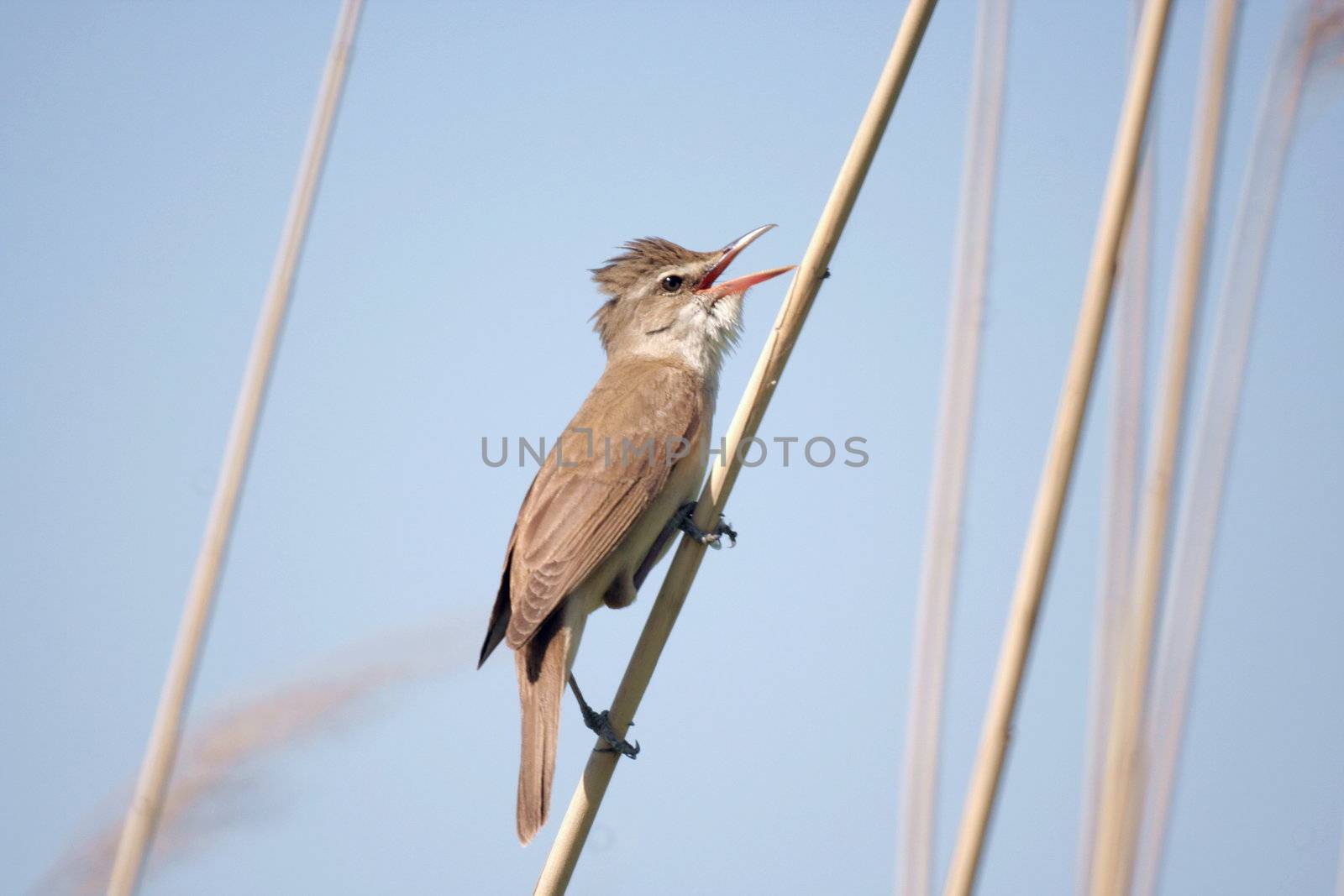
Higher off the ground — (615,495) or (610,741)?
(615,495)

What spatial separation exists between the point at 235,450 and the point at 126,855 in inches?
34.9

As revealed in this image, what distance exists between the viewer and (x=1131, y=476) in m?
2.57

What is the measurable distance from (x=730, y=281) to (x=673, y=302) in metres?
0.22

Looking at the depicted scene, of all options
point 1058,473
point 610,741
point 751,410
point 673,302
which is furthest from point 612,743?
point 673,302

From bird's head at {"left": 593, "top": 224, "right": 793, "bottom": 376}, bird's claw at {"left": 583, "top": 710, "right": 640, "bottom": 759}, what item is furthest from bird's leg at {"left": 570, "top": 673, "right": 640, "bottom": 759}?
bird's head at {"left": 593, "top": 224, "right": 793, "bottom": 376}

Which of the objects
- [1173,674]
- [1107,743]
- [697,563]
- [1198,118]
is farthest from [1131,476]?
[697,563]

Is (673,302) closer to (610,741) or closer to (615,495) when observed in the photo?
(615,495)

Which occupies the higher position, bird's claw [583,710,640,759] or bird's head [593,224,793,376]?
bird's head [593,224,793,376]

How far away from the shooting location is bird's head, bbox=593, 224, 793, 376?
3432 millimetres

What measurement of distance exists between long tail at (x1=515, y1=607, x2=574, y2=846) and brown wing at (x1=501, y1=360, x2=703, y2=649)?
0.29ft

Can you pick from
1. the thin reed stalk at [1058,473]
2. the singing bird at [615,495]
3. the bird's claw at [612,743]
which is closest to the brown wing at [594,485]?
the singing bird at [615,495]

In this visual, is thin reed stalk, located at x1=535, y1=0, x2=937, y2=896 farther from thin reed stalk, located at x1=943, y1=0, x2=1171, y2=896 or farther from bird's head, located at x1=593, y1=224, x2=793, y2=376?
bird's head, located at x1=593, y1=224, x2=793, y2=376

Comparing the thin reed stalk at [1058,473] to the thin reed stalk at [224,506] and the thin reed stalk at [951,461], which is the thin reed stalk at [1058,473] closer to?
the thin reed stalk at [951,461]

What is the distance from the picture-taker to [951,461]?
2855 millimetres
